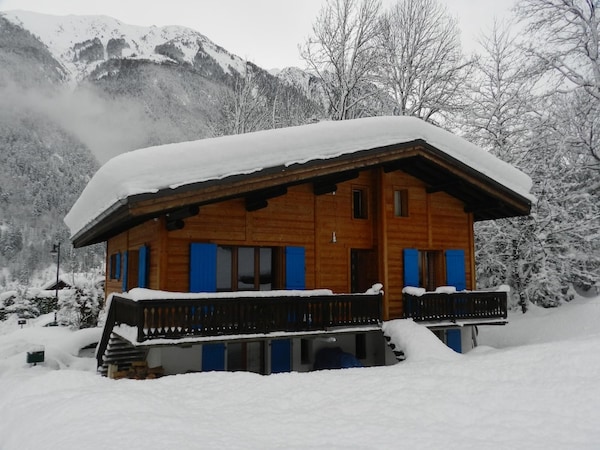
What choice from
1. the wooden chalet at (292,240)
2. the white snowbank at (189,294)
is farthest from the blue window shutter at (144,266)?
the white snowbank at (189,294)

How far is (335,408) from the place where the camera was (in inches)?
268

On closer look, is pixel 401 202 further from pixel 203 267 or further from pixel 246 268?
pixel 203 267

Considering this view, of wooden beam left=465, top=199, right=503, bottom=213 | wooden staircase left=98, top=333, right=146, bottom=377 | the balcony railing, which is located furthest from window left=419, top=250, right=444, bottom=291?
wooden staircase left=98, top=333, right=146, bottom=377

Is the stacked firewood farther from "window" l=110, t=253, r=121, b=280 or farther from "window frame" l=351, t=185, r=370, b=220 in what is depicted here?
"window frame" l=351, t=185, r=370, b=220

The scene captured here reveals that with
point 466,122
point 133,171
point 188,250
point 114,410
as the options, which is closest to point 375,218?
point 188,250

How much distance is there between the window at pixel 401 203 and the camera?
49.4ft

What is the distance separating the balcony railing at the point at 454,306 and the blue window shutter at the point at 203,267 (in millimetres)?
5854

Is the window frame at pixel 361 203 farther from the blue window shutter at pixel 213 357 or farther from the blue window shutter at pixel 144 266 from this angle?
the blue window shutter at pixel 144 266

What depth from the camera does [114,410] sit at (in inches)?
246

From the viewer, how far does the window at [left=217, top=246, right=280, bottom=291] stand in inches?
480

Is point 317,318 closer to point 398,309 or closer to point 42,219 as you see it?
point 398,309

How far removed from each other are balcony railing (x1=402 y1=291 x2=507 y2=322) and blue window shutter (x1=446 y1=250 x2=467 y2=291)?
125cm

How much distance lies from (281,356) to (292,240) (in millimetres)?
3184

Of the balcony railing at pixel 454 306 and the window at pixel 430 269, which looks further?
the window at pixel 430 269
